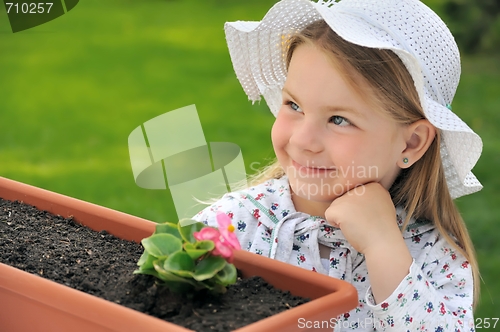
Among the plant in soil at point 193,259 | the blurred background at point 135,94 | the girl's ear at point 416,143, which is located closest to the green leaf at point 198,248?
the plant in soil at point 193,259

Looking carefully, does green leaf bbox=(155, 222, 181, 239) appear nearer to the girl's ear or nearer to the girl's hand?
the girl's hand

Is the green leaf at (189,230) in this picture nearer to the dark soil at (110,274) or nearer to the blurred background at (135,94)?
the dark soil at (110,274)

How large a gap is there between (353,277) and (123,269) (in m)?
0.57

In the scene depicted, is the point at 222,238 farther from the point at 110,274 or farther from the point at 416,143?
the point at 416,143

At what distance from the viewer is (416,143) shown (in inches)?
59.2

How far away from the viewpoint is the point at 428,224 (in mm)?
1568

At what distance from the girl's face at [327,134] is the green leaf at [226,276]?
1.46 ft

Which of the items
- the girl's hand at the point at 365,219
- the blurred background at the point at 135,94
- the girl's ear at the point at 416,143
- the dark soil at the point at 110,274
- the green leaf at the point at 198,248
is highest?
the green leaf at the point at 198,248

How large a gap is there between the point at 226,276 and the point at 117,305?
0.16 m

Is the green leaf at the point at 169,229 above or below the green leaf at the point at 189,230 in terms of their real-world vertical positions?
below

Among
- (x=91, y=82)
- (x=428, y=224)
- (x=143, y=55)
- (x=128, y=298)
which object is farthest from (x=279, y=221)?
(x=143, y=55)

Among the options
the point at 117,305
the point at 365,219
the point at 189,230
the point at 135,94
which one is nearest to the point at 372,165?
the point at 365,219

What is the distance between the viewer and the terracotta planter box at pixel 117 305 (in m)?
0.86

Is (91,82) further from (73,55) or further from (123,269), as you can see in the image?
(123,269)
